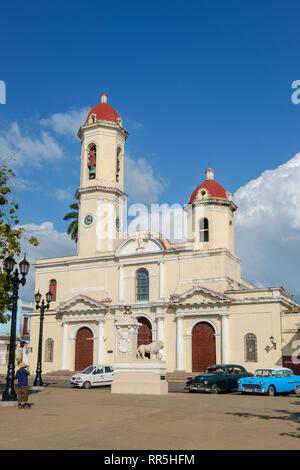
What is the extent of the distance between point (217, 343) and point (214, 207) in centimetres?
1000

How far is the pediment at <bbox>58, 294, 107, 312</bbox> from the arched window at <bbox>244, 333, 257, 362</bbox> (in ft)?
36.1

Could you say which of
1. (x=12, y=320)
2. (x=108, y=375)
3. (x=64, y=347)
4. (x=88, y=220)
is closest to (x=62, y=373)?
(x=64, y=347)

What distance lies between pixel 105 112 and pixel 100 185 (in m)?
6.67

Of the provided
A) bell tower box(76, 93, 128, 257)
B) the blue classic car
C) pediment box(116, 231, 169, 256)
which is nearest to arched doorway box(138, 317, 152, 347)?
→ pediment box(116, 231, 169, 256)

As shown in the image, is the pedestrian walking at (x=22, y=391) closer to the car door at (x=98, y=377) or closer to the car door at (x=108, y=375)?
the car door at (x=98, y=377)

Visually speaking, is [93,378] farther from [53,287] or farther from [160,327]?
[53,287]

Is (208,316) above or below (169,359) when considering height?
above

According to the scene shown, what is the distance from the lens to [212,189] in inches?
1487

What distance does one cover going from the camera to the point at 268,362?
3184cm

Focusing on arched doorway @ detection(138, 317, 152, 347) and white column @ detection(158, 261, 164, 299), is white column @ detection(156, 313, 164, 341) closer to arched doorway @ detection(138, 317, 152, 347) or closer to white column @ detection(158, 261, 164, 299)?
arched doorway @ detection(138, 317, 152, 347)

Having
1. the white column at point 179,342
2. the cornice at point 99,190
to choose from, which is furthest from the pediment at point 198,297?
the cornice at point 99,190

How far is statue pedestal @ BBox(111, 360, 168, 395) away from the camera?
20.7 meters
